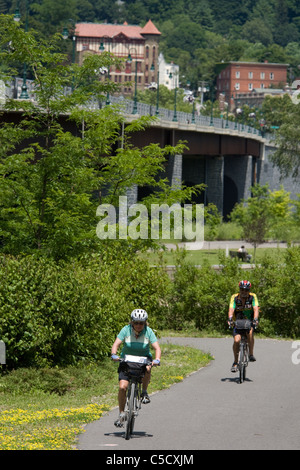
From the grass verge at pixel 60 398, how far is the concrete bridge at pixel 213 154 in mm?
32772

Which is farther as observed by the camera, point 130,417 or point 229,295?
point 229,295

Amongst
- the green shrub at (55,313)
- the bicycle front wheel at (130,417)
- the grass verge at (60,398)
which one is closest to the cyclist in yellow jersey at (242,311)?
the grass verge at (60,398)

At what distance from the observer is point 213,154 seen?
71062 mm

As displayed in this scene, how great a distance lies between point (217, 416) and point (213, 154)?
2350 inches

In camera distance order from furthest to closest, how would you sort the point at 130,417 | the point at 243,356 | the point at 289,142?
the point at 289,142
the point at 243,356
the point at 130,417

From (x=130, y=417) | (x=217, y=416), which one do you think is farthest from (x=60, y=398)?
(x=130, y=417)

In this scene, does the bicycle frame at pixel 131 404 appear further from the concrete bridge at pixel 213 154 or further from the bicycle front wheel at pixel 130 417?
the concrete bridge at pixel 213 154

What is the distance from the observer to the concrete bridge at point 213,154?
55.6m

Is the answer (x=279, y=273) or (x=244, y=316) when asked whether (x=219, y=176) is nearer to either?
(x=279, y=273)

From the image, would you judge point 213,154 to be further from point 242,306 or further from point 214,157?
point 242,306

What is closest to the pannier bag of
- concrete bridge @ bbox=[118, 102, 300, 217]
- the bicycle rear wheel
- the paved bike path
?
the bicycle rear wheel

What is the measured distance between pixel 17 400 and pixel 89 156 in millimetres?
12499

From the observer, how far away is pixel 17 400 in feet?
44.7
